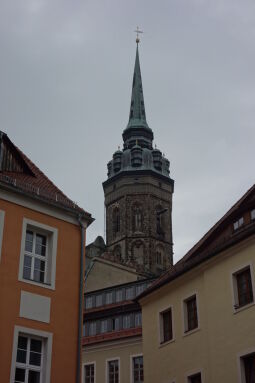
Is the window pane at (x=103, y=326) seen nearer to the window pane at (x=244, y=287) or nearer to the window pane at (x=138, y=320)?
the window pane at (x=138, y=320)

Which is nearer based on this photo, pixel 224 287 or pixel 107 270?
pixel 224 287

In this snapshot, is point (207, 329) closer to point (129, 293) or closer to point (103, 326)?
point (103, 326)

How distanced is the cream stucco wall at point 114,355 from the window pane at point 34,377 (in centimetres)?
1908

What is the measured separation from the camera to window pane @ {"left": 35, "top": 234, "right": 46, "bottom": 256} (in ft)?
60.8

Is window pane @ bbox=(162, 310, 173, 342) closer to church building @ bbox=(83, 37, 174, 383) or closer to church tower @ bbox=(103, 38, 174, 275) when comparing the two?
church building @ bbox=(83, 37, 174, 383)

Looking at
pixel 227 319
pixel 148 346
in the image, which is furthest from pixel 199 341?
pixel 148 346

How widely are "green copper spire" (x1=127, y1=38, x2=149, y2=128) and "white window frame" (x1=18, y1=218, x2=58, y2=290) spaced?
93985 mm

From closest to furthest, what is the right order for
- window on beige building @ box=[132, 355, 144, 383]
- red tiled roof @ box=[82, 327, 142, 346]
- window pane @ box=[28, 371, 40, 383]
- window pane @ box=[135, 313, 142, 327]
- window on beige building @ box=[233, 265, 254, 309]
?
window pane @ box=[28, 371, 40, 383] < window on beige building @ box=[233, 265, 254, 309] < window on beige building @ box=[132, 355, 144, 383] < red tiled roof @ box=[82, 327, 142, 346] < window pane @ box=[135, 313, 142, 327]

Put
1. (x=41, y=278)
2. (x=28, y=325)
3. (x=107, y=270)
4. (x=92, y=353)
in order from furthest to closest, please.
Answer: (x=107, y=270) → (x=92, y=353) → (x=41, y=278) → (x=28, y=325)

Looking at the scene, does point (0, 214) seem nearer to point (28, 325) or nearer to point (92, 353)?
point (28, 325)

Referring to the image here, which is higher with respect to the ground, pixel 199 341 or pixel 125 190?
pixel 125 190

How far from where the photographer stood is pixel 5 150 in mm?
19797

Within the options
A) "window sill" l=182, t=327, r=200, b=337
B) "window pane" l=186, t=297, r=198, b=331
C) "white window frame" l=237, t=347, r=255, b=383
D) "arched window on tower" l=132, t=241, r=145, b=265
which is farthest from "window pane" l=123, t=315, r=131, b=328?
"arched window on tower" l=132, t=241, r=145, b=265

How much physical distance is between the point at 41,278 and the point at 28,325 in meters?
1.50
